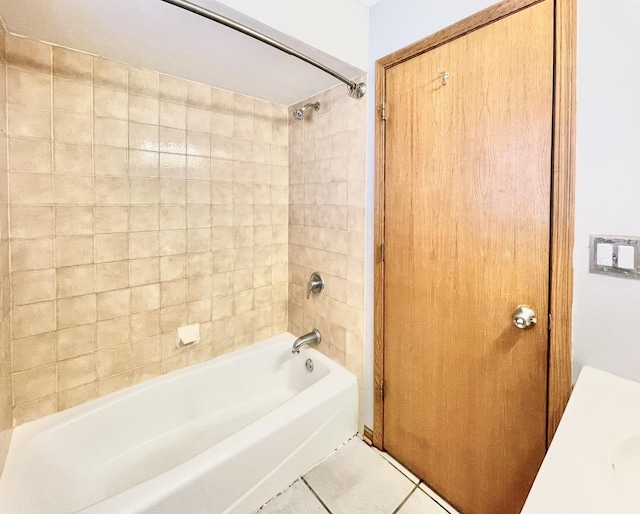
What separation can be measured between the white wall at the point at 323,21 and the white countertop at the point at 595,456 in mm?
1580

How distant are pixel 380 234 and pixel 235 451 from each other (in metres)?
1.13

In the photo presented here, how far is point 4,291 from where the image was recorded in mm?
1174

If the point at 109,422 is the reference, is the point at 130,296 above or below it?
above

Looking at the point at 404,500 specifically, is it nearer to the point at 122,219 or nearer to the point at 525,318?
the point at 525,318

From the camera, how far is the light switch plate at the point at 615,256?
2.84ft

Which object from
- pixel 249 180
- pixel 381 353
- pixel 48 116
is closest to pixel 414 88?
pixel 249 180

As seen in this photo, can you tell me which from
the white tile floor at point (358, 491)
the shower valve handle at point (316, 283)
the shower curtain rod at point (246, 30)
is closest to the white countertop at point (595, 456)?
the white tile floor at point (358, 491)

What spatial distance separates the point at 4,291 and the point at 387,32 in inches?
77.2

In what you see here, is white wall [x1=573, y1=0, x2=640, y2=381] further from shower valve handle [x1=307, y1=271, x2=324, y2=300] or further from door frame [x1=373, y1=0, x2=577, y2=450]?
shower valve handle [x1=307, y1=271, x2=324, y2=300]

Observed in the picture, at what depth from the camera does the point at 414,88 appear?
4.42 feet

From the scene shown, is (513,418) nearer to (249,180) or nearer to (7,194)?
(249,180)

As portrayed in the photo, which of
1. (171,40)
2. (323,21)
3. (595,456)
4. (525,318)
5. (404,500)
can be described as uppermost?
(323,21)

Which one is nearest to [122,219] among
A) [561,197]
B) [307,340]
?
[307,340]

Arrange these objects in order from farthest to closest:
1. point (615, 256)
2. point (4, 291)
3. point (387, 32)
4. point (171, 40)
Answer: point (387, 32) < point (171, 40) < point (4, 291) < point (615, 256)
